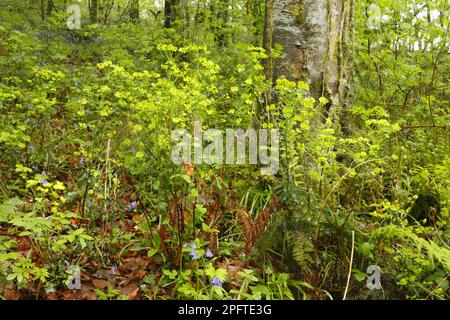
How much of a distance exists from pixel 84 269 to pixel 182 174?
2.82 ft

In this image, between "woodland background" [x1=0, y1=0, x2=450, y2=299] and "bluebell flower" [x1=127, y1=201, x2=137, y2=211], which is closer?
"woodland background" [x1=0, y1=0, x2=450, y2=299]

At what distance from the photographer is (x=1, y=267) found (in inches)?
85.6

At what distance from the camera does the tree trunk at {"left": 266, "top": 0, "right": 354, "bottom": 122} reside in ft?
10.9

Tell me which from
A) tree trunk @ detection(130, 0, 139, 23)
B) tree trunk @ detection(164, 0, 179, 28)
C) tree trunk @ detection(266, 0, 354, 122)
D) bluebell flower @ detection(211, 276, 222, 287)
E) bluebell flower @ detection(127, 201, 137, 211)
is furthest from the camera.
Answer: tree trunk @ detection(130, 0, 139, 23)

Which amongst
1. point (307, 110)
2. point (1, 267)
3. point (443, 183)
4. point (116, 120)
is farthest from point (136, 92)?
point (443, 183)

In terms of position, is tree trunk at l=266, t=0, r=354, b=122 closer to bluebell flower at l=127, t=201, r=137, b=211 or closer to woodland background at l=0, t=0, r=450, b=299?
woodland background at l=0, t=0, r=450, b=299

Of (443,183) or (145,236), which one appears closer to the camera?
(145,236)

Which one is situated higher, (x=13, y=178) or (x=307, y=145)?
(x=307, y=145)

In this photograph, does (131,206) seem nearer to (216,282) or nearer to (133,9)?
(216,282)

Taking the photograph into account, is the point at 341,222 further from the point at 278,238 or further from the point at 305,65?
the point at 305,65

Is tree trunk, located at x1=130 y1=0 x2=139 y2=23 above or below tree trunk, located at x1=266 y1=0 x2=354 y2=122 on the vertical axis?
above

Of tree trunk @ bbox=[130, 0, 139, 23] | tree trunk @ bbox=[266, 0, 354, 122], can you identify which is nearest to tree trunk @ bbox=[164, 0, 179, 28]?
tree trunk @ bbox=[130, 0, 139, 23]

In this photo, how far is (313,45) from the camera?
131 inches

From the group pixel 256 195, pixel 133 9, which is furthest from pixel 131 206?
pixel 133 9
